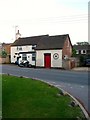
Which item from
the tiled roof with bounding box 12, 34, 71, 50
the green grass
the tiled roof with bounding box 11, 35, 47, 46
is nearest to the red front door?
the tiled roof with bounding box 12, 34, 71, 50

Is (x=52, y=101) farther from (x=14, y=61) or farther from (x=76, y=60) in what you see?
(x=14, y=61)

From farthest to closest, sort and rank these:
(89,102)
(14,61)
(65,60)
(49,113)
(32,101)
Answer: (14,61) → (65,60) → (89,102) → (32,101) → (49,113)

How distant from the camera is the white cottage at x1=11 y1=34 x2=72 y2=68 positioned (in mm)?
47219

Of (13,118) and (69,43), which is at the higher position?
(69,43)

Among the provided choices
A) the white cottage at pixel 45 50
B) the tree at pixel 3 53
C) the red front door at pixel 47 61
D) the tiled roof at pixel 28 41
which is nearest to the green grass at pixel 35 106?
the white cottage at pixel 45 50

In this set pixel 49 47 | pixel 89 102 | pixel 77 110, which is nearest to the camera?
pixel 77 110

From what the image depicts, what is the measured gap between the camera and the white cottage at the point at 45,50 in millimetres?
47219

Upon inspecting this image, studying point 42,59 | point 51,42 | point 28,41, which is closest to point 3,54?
point 28,41

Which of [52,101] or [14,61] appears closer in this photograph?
[52,101]

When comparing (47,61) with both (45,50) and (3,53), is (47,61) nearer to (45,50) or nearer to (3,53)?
(45,50)

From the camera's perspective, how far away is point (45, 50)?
4925cm

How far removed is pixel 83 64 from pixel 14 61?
14.5 metres

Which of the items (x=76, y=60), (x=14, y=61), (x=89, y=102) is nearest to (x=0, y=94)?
(x=89, y=102)

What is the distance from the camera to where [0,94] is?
537 inches
